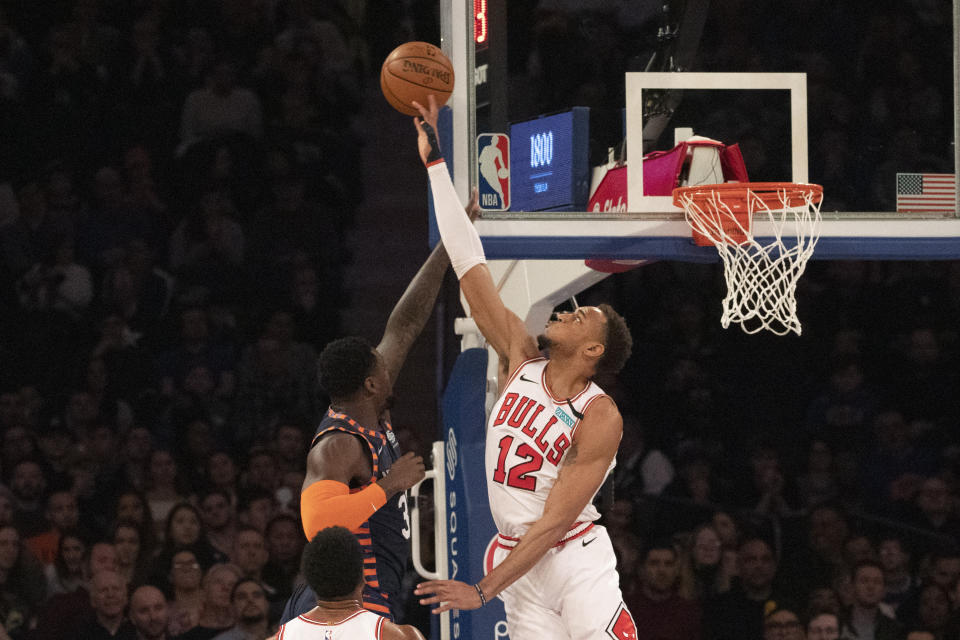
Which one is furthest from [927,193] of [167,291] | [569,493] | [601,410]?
[167,291]

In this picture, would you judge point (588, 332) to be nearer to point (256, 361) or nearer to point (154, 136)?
point (256, 361)

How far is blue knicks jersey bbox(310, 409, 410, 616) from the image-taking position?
15.4 feet

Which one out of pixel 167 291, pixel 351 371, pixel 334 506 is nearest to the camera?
pixel 334 506

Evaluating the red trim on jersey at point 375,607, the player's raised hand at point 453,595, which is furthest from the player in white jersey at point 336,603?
the red trim on jersey at point 375,607

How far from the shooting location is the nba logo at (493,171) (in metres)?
5.38

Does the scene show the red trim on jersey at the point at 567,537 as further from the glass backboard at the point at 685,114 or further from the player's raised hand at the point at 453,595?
the glass backboard at the point at 685,114

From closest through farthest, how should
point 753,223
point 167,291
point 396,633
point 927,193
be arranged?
point 396,633 → point 753,223 → point 927,193 → point 167,291

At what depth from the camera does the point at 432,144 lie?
4.80 meters

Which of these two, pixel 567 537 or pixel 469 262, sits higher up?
pixel 469 262

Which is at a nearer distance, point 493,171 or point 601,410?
point 601,410

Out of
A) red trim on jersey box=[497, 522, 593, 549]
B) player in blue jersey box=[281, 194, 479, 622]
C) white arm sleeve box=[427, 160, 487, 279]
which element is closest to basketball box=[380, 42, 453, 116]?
white arm sleeve box=[427, 160, 487, 279]

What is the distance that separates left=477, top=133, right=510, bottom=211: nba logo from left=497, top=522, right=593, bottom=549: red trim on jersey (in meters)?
1.37

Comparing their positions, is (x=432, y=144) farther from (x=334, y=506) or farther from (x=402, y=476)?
(x=334, y=506)

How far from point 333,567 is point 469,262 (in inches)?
53.1
